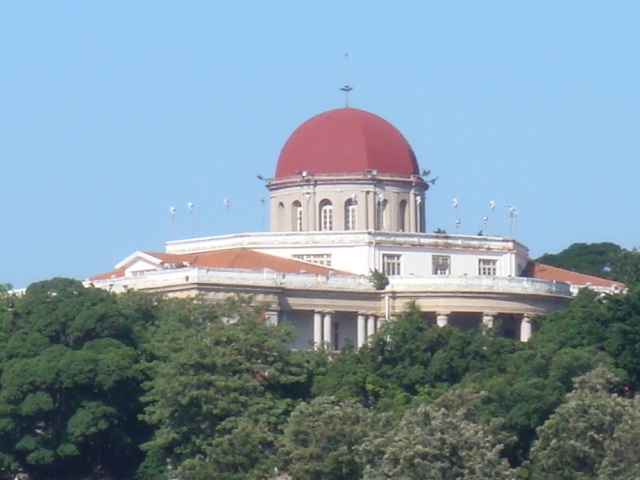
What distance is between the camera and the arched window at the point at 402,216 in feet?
416

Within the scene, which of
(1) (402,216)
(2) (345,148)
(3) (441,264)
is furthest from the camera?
(1) (402,216)

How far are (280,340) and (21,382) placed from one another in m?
8.68

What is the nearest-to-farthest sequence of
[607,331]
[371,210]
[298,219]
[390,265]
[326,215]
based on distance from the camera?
[607,331] < [390,265] < [371,210] < [326,215] < [298,219]

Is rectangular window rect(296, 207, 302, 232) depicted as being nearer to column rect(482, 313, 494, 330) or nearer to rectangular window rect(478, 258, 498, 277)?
rectangular window rect(478, 258, 498, 277)

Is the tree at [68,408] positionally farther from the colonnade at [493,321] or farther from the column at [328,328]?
the colonnade at [493,321]

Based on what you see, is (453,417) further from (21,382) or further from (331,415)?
(21,382)

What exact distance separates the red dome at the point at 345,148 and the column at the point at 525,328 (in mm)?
9730

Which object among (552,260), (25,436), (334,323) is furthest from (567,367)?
(552,260)

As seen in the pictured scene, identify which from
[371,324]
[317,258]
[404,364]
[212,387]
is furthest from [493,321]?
[212,387]

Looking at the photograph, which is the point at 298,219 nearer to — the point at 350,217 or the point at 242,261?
the point at 350,217

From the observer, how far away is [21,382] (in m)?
99.9

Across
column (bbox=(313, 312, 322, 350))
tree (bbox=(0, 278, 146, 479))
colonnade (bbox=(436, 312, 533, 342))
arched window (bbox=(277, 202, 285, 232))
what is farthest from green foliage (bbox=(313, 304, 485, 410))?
arched window (bbox=(277, 202, 285, 232))

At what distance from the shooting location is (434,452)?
8438 centimetres

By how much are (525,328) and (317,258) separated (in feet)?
30.2
